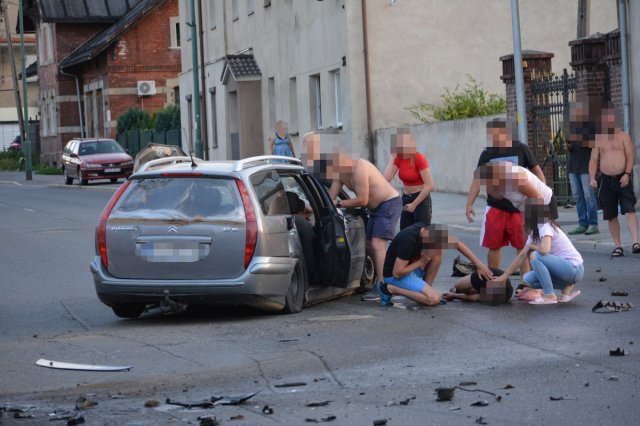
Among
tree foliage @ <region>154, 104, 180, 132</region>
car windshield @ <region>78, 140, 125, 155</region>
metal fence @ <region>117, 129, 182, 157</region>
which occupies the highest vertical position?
tree foliage @ <region>154, 104, 180, 132</region>

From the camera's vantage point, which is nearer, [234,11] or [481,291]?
[481,291]

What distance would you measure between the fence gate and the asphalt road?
9691mm

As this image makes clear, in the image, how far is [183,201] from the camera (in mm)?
10734

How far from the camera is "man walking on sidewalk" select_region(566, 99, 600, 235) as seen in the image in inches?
633

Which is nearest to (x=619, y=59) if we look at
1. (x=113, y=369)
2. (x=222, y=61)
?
(x=113, y=369)

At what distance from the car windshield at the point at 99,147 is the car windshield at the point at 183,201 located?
3413 cm

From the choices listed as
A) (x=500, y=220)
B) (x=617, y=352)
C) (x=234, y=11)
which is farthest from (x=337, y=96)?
(x=617, y=352)

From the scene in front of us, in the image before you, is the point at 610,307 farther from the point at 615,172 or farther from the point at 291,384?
the point at 615,172

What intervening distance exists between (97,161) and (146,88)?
16470 mm

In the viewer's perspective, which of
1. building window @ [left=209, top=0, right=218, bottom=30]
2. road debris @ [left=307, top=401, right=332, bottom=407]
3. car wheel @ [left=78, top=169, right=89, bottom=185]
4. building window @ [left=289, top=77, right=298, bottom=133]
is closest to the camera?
road debris @ [left=307, top=401, right=332, bottom=407]

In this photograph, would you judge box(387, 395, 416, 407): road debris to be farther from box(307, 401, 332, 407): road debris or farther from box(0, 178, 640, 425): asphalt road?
box(307, 401, 332, 407): road debris

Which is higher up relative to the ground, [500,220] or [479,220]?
[500,220]

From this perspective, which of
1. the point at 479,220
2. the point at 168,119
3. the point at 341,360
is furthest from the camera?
the point at 168,119

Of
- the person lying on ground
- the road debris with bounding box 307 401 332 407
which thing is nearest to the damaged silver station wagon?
the person lying on ground
